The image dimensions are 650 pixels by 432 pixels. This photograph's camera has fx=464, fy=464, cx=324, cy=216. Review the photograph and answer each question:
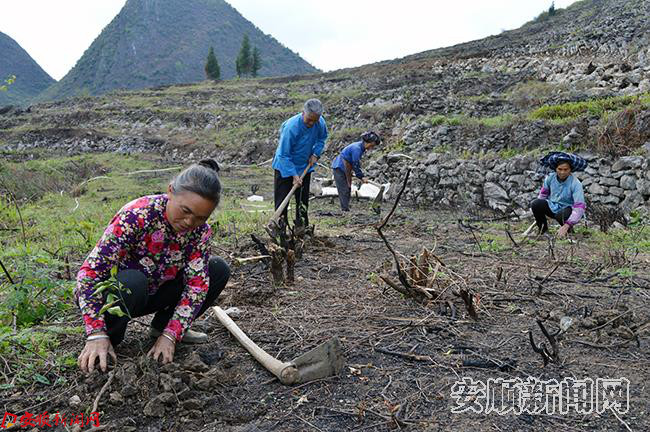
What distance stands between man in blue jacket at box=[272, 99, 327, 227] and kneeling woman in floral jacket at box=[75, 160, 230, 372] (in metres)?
2.35

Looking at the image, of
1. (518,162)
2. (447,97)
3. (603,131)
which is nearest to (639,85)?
(603,131)

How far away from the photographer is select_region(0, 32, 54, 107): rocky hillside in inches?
2689

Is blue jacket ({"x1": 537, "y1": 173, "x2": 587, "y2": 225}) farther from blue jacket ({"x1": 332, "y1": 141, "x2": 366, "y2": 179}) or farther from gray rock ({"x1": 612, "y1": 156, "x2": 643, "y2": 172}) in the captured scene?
blue jacket ({"x1": 332, "y1": 141, "x2": 366, "y2": 179})

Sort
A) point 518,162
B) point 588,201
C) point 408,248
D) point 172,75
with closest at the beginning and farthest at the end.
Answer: point 408,248
point 588,201
point 518,162
point 172,75

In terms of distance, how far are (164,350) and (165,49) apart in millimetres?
86115

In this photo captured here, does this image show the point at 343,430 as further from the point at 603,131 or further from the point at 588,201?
the point at 603,131

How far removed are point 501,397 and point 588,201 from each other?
5.54 m

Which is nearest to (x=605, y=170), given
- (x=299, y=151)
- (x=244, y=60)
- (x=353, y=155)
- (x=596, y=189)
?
(x=596, y=189)

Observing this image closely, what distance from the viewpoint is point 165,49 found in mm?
78688

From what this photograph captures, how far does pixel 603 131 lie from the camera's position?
6902mm

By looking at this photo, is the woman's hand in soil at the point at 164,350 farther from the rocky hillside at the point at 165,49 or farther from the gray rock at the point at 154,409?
the rocky hillside at the point at 165,49

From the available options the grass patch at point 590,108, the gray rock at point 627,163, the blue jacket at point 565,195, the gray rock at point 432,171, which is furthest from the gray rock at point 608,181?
the gray rock at point 432,171

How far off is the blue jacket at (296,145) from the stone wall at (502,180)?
389 centimetres

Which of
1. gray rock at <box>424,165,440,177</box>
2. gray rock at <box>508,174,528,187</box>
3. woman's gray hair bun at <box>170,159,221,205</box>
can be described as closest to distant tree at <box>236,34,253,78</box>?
gray rock at <box>424,165,440,177</box>
